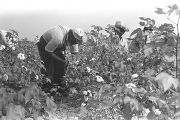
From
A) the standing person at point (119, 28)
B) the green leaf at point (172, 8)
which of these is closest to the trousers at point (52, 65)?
the standing person at point (119, 28)

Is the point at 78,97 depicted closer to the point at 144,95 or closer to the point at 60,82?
the point at 60,82

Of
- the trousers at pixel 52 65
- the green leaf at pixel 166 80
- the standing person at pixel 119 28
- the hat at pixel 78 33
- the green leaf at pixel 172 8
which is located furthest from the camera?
the standing person at pixel 119 28

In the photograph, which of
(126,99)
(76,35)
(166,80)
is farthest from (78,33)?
(166,80)

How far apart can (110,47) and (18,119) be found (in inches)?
150

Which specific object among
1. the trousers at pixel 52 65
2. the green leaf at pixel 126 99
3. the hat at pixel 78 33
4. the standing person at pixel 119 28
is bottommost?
the trousers at pixel 52 65

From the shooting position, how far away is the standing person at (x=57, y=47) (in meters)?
5.40

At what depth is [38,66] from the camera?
531cm

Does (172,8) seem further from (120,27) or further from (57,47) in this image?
(120,27)

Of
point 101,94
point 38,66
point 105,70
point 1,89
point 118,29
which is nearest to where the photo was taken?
point 101,94

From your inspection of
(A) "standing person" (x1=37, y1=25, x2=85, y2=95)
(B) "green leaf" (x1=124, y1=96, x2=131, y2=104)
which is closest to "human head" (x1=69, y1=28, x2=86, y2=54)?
(A) "standing person" (x1=37, y1=25, x2=85, y2=95)

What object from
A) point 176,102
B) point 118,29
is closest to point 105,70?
point 118,29

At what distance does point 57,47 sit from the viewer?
18.3 ft

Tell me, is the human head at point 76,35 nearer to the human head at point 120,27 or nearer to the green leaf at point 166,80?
the human head at point 120,27

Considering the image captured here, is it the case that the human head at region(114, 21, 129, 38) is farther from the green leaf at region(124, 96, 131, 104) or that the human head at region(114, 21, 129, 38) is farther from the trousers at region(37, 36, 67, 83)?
the green leaf at region(124, 96, 131, 104)
